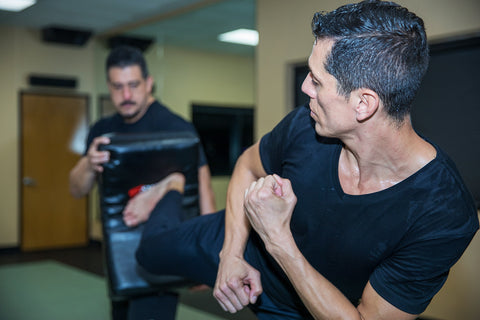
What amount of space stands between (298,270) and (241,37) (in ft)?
16.9

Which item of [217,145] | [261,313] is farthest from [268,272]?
[217,145]

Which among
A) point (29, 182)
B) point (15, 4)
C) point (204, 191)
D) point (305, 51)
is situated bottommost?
point (29, 182)

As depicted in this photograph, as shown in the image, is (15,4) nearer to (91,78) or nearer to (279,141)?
(91,78)

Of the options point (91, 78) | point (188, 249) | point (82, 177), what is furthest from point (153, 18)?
point (188, 249)

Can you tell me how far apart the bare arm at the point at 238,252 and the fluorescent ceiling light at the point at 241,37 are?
4.41m

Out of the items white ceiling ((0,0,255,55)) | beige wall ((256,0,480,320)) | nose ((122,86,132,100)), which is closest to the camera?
nose ((122,86,132,100))

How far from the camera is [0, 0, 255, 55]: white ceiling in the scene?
5211 millimetres

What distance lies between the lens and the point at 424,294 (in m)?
1.23

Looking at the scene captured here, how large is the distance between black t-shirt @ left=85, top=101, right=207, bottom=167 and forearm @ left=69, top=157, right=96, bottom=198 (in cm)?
23

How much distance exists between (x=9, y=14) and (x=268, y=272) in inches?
206

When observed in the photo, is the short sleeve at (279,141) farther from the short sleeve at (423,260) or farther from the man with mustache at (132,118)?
the man with mustache at (132,118)

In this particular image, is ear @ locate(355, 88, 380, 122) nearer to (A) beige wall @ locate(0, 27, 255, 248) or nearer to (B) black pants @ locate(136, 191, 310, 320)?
(B) black pants @ locate(136, 191, 310, 320)

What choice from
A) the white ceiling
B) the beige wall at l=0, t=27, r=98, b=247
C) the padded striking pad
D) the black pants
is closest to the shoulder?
the black pants

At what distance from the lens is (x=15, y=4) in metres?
5.19
